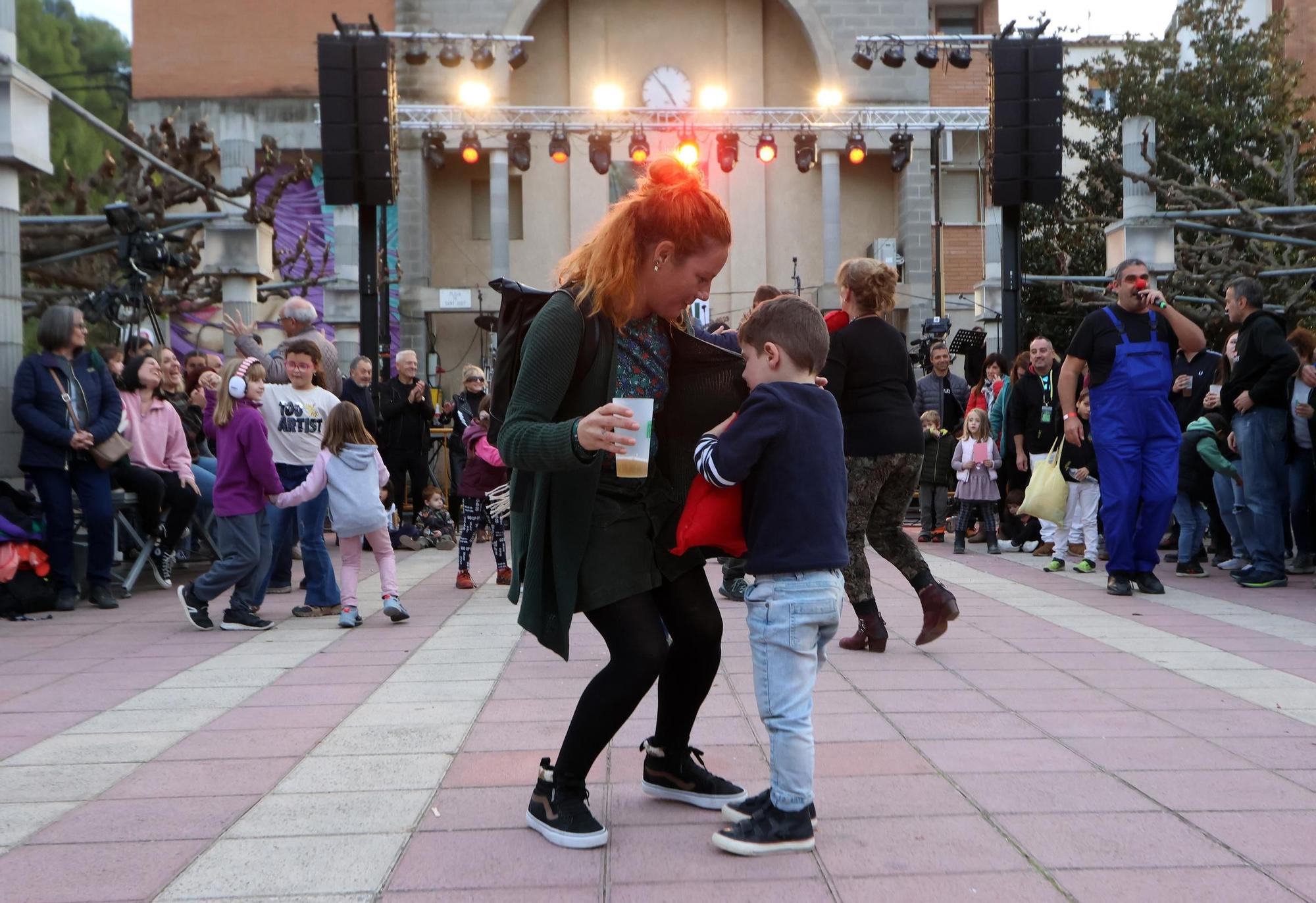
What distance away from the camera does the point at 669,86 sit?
34.8 metres

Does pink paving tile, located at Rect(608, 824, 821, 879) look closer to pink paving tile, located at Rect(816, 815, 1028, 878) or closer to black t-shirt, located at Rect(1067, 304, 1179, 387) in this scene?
pink paving tile, located at Rect(816, 815, 1028, 878)

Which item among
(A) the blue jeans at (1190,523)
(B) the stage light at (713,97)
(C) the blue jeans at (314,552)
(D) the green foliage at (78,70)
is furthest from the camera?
(D) the green foliage at (78,70)

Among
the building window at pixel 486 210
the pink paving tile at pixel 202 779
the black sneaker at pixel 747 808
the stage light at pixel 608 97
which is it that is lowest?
the pink paving tile at pixel 202 779

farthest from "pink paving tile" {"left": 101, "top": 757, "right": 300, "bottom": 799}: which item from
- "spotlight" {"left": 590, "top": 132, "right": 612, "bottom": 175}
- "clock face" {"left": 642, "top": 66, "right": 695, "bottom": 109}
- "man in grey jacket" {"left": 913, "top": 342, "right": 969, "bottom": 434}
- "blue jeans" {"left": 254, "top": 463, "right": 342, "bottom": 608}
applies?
"clock face" {"left": 642, "top": 66, "right": 695, "bottom": 109}

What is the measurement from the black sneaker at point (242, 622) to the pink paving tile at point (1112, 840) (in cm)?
540

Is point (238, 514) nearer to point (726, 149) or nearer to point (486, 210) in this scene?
point (726, 149)

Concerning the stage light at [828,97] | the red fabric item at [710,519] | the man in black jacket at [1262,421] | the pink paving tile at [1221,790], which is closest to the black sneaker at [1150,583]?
the man in black jacket at [1262,421]

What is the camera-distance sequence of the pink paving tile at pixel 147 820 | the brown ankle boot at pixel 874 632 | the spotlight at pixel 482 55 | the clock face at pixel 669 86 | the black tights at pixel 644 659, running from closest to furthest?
the black tights at pixel 644 659 → the pink paving tile at pixel 147 820 → the brown ankle boot at pixel 874 632 → the spotlight at pixel 482 55 → the clock face at pixel 669 86

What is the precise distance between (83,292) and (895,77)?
20.0 m

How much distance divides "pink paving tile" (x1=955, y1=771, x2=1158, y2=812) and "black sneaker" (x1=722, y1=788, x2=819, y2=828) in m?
0.58

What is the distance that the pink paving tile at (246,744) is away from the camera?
15.1ft

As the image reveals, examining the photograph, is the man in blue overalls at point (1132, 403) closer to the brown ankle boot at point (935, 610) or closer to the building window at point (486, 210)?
the brown ankle boot at point (935, 610)

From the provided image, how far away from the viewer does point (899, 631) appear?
283 inches

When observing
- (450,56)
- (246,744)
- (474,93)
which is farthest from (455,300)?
(246,744)
